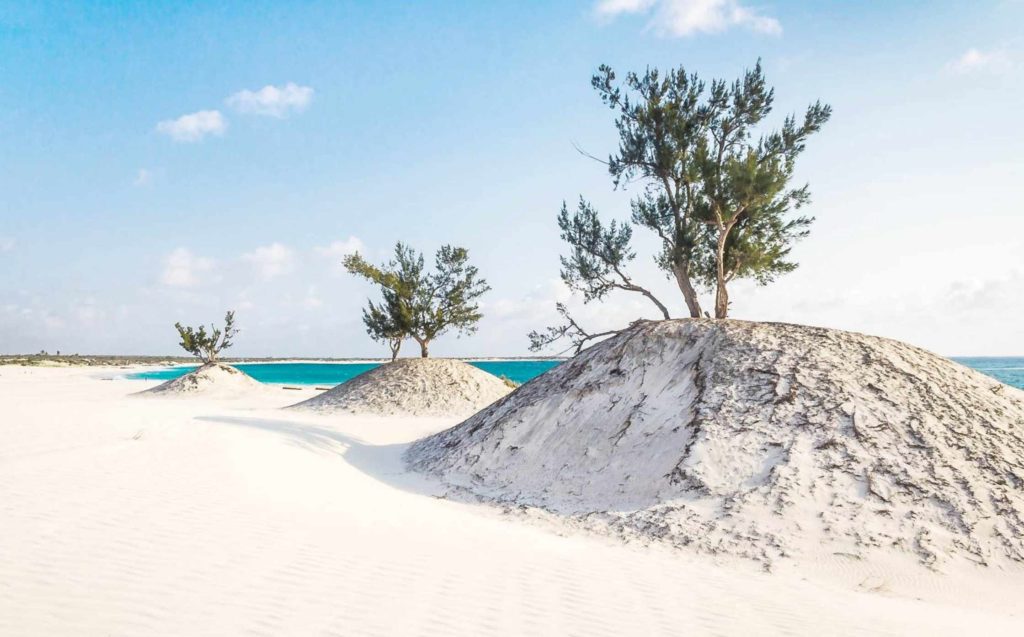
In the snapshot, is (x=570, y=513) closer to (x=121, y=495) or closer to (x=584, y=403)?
(x=584, y=403)

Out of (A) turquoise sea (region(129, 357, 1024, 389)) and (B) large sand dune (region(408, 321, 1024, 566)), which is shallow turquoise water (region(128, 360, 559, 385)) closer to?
(A) turquoise sea (region(129, 357, 1024, 389))

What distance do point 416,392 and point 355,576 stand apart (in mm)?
18876

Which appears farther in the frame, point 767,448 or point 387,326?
point 387,326

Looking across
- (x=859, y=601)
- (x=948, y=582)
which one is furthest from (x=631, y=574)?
(x=948, y=582)

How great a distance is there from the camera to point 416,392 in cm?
2498

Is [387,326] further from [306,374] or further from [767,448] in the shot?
[306,374]

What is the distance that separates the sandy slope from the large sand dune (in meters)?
0.78

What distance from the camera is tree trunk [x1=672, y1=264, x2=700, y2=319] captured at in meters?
16.5

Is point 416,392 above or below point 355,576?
above

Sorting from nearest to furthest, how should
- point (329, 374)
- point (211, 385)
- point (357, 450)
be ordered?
1. point (357, 450)
2. point (211, 385)
3. point (329, 374)

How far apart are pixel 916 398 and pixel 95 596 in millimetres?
12357

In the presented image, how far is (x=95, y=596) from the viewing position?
5.38m

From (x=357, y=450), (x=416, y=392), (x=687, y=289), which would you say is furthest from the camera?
(x=416, y=392)

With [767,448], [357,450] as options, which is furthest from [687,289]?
[357,450]
